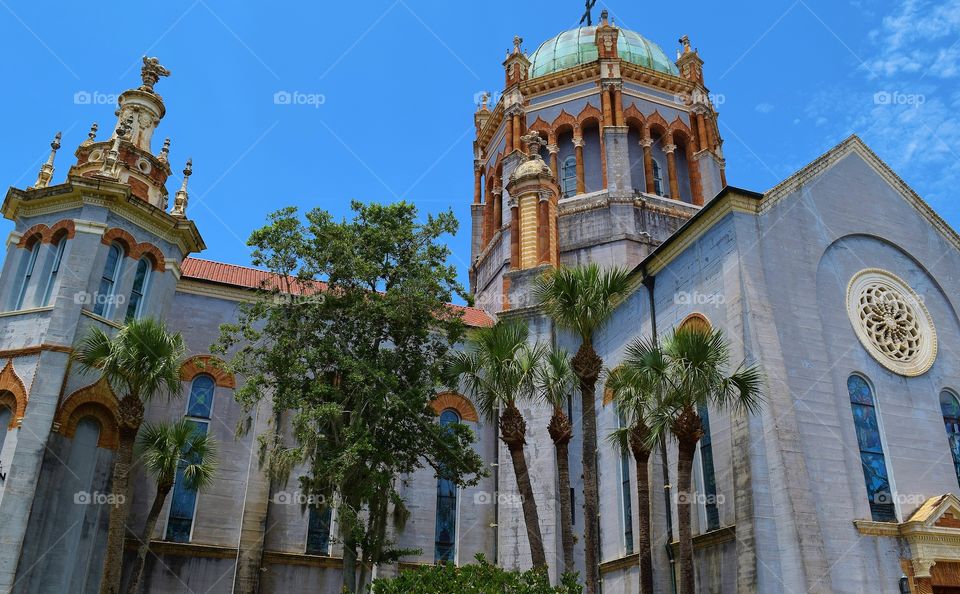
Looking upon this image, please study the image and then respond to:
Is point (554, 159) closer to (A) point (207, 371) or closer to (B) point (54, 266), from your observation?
(A) point (207, 371)

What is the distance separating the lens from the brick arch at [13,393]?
19.0 m

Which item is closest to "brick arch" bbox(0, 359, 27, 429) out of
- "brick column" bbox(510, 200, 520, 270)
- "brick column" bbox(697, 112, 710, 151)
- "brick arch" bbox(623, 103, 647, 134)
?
"brick column" bbox(510, 200, 520, 270)

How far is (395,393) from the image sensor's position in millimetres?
18766

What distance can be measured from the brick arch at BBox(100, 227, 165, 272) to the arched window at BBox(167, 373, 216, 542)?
374 centimetres

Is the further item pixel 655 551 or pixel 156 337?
pixel 655 551

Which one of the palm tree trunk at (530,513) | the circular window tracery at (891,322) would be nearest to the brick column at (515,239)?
the circular window tracery at (891,322)

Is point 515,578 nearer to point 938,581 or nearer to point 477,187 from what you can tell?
point 938,581

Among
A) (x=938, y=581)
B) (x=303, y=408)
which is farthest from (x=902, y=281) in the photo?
(x=303, y=408)

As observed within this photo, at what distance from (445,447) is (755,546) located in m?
7.41

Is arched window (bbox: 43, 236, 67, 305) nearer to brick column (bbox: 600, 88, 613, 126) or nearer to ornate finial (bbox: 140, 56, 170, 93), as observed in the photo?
ornate finial (bbox: 140, 56, 170, 93)

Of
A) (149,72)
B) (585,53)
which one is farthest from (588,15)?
(149,72)

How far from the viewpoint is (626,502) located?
22.7m

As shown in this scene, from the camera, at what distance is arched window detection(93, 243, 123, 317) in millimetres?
21297

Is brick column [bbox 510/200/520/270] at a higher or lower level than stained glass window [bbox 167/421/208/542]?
higher
